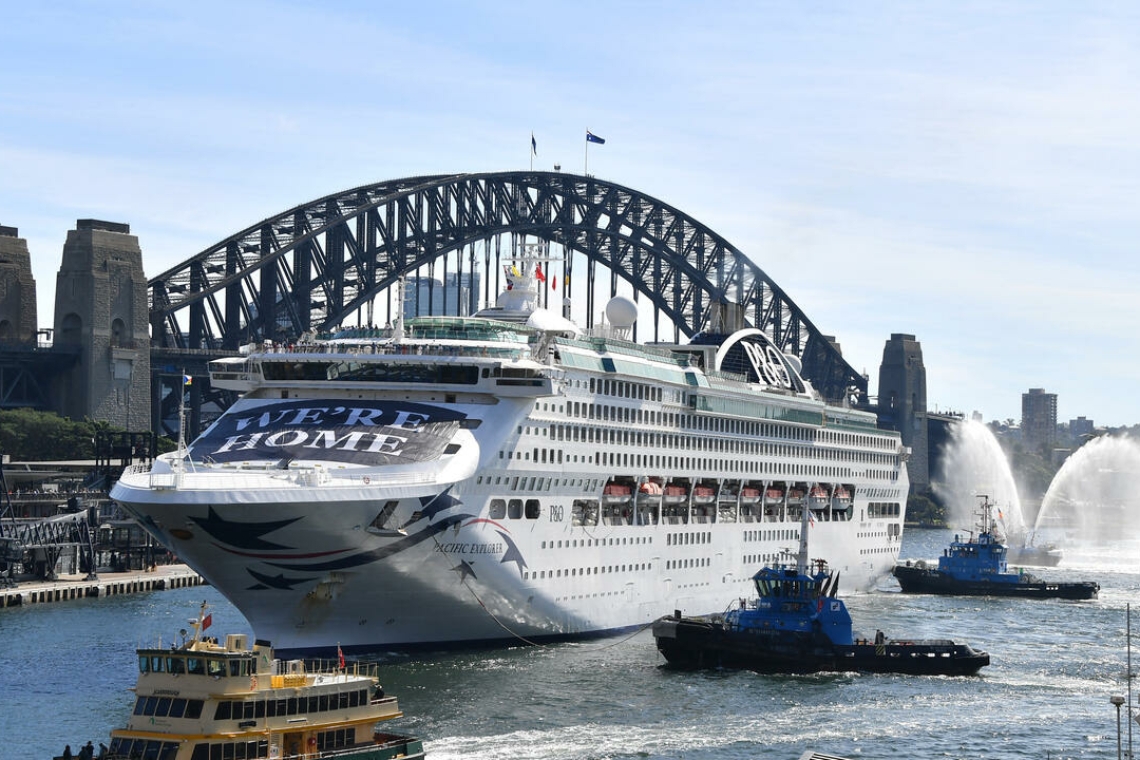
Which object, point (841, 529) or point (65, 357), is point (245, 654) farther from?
point (65, 357)

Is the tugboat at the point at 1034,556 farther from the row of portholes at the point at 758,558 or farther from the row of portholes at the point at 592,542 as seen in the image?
the row of portholes at the point at 592,542

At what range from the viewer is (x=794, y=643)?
63719 mm

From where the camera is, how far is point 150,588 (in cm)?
9088

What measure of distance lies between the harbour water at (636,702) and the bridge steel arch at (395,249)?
226ft

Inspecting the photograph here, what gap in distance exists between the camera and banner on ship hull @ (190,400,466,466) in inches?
2272

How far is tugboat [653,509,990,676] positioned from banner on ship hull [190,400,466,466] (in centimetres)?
1100

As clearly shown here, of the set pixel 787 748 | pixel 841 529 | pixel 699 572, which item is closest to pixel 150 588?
pixel 699 572

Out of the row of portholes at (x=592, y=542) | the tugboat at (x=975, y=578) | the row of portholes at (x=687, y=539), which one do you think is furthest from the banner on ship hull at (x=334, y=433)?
the tugboat at (x=975, y=578)

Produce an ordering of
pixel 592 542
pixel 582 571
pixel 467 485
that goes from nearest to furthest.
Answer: pixel 467 485 < pixel 582 571 < pixel 592 542

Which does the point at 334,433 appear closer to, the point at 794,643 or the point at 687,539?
the point at 794,643

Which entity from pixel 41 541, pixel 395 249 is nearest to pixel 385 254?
pixel 395 249

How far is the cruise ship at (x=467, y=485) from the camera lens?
181 feet

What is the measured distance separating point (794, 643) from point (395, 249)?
3787 inches

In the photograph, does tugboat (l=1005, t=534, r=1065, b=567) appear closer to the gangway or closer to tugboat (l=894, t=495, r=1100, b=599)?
tugboat (l=894, t=495, r=1100, b=599)
